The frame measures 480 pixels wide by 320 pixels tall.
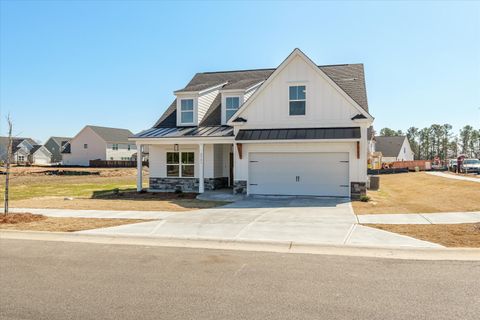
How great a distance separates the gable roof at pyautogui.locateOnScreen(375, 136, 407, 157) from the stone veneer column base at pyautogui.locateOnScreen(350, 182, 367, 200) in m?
55.2

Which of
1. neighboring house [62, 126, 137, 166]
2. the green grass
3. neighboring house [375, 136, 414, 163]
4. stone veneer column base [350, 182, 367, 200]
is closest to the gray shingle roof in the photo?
stone veneer column base [350, 182, 367, 200]

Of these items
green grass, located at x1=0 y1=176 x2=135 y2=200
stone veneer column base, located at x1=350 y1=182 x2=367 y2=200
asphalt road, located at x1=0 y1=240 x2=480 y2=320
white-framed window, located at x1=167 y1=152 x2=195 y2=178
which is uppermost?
white-framed window, located at x1=167 y1=152 x2=195 y2=178

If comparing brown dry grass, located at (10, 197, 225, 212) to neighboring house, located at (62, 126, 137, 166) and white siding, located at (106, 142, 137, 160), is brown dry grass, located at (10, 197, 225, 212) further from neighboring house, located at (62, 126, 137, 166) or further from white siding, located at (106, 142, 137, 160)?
white siding, located at (106, 142, 137, 160)

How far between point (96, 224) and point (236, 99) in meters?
12.5

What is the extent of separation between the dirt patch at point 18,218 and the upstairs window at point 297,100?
11956 millimetres

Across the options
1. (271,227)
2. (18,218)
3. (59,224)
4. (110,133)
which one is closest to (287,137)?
(271,227)

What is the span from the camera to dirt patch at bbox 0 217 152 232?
37.5ft

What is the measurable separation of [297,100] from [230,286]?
14.1 meters

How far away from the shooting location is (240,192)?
19.9 meters

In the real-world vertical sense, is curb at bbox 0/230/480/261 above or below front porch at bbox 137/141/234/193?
below

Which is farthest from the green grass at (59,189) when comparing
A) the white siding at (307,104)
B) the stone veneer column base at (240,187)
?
the white siding at (307,104)

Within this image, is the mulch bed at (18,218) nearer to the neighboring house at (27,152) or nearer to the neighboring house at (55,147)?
the neighboring house at (27,152)

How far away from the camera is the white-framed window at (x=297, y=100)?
1901 centimetres

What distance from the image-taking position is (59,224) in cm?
1210
